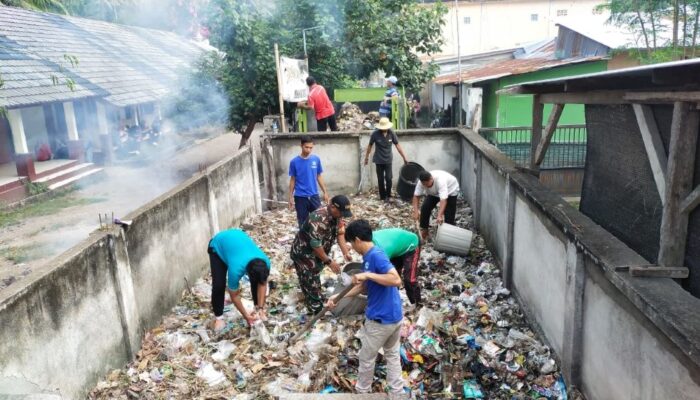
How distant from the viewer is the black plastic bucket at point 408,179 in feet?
32.2

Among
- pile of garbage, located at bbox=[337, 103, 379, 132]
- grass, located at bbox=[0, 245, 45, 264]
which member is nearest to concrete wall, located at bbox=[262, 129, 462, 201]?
pile of garbage, located at bbox=[337, 103, 379, 132]

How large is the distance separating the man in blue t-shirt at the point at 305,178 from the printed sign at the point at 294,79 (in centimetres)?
390

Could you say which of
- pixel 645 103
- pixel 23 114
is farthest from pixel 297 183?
pixel 23 114

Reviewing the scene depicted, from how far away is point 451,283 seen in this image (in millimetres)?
6582

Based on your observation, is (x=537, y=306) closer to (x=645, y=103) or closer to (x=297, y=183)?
(x=645, y=103)

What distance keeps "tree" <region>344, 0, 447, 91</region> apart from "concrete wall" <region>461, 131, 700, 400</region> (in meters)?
8.30

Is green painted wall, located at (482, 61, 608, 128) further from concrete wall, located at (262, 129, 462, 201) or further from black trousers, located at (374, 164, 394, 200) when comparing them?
black trousers, located at (374, 164, 394, 200)

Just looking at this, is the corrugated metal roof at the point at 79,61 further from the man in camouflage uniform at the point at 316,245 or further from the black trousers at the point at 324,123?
the man in camouflage uniform at the point at 316,245

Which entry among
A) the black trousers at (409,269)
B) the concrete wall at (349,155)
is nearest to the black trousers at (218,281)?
the black trousers at (409,269)

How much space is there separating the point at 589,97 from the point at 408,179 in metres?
5.35

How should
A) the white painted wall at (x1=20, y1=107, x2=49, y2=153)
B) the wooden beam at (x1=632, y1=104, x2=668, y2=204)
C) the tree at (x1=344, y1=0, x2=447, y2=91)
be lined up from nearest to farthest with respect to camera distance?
the wooden beam at (x1=632, y1=104, x2=668, y2=204) < the tree at (x1=344, y1=0, x2=447, y2=91) < the white painted wall at (x1=20, y1=107, x2=49, y2=153)

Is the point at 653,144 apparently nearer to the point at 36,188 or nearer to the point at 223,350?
the point at 223,350

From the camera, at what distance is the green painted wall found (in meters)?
13.6

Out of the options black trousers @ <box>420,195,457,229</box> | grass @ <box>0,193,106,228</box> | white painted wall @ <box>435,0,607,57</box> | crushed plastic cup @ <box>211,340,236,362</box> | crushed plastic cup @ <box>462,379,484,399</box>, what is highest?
white painted wall @ <box>435,0,607,57</box>
